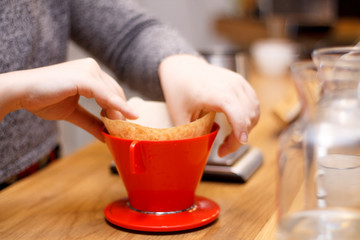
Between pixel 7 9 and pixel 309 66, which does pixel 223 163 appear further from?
pixel 7 9

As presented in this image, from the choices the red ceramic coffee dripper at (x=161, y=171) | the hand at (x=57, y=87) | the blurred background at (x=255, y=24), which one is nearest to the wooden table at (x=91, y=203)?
the red ceramic coffee dripper at (x=161, y=171)

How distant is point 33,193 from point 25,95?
9.1 inches

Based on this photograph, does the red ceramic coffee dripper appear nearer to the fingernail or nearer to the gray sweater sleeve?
the fingernail

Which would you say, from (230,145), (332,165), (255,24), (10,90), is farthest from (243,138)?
(255,24)

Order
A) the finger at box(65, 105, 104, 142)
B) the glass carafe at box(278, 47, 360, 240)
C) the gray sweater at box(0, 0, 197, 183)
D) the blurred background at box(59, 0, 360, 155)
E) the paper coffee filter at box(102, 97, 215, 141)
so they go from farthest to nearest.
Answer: the blurred background at box(59, 0, 360, 155) → the gray sweater at box(0, 0, 197, 183) → the finger at box(65, 105, 104, 142) → the paper coffee filter at box(102, 97, 215, 141) → the glass carafe at box(278, 47, 360, 240)

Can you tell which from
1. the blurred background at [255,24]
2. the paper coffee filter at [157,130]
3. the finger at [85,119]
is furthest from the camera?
the blurred background at [255,24]

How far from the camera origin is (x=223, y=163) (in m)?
0.80

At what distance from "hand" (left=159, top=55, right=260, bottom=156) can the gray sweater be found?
11cm

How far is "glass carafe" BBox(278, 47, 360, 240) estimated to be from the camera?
17.5 inches

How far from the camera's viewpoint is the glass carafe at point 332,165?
445 mm

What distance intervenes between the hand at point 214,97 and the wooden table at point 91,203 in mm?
92

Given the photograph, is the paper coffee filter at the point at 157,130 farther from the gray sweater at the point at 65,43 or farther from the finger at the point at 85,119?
the gray sweater at the point at 65,43

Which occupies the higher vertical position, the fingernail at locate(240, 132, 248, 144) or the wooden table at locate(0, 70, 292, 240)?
the fingernail at locate(240, 132, 248, 144)

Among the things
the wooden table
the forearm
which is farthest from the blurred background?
the forearm
